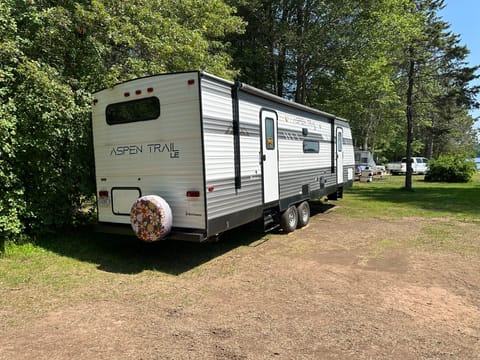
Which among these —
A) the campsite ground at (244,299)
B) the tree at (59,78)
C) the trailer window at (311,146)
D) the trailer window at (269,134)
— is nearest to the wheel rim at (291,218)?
the campsite ground at (244,299)

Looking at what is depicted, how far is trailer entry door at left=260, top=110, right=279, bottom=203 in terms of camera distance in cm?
665

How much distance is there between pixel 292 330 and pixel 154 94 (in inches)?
150

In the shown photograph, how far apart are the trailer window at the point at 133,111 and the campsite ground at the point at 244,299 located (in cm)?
231

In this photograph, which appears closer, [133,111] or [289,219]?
[133,111]

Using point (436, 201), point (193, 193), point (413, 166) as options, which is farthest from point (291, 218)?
point (413, 166)

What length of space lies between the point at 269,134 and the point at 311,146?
247 centimetres

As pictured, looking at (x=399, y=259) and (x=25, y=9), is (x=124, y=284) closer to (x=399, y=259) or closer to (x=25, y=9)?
(x=399, y=259)

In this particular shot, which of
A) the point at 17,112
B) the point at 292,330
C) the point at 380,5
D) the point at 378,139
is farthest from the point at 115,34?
the point at 378,139

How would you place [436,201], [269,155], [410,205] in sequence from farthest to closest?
[436,201] < [410,205] < [269,155]

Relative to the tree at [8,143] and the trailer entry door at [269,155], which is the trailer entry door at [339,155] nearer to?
the trailer entry door at [269,155]

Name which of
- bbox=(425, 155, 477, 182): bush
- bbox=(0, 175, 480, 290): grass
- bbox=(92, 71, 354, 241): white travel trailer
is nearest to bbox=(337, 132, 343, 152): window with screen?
bbox=(0, 175, 480, 290): grass

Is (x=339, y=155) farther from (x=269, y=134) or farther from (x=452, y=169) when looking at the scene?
(x=452, y=169)

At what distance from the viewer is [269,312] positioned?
3.99 metres

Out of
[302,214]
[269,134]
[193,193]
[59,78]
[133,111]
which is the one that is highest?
[59,78]
